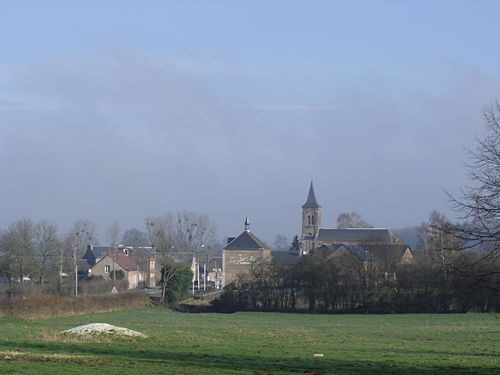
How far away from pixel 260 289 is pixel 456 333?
3618 centimetres

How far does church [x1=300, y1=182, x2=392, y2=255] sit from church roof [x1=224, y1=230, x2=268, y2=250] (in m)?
9.52

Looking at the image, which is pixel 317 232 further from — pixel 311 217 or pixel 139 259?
pixel 139 259

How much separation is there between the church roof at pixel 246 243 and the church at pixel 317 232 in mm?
9519

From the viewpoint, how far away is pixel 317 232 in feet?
483

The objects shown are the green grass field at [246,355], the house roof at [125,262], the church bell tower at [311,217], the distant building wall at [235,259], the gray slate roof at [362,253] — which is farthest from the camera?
the church bell tower at [311,217]

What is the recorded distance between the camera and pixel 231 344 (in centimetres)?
2794

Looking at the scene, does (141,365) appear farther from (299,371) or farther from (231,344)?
(231,344)

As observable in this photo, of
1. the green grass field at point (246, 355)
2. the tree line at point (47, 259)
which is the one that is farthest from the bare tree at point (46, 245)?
the green grass field at point (246, 355)

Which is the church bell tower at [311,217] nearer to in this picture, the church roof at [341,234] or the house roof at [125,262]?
the church roof at [341,234]

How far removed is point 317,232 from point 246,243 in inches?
1286

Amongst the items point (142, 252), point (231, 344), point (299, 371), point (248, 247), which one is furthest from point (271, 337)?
point (142, 252)

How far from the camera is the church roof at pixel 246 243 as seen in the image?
117 meters

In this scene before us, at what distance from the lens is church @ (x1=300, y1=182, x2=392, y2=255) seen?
133 metres

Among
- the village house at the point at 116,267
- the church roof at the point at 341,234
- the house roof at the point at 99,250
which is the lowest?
the village house at the point at 116,267
